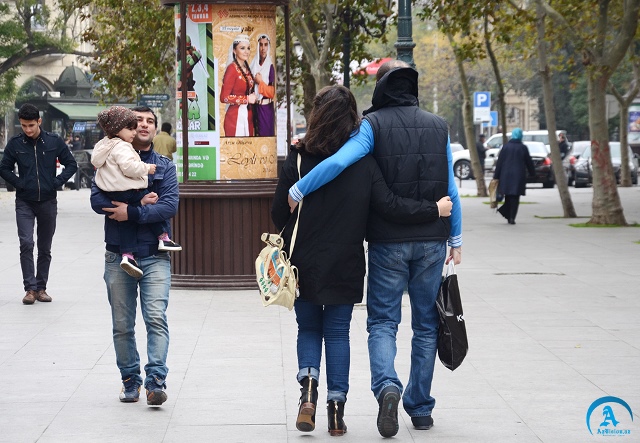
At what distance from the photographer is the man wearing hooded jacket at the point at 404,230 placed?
5855 mm

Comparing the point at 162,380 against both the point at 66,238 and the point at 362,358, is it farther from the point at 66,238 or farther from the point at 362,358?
the point at 66,238

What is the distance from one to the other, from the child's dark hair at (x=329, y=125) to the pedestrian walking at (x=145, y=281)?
1.15m

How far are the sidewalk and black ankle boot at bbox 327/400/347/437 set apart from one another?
0.05 m

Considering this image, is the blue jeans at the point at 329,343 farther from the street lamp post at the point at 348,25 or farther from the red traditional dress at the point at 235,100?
the street lamp post at the point at 348,25

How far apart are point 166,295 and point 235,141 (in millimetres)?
5368

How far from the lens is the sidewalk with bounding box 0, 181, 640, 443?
6.07 metres

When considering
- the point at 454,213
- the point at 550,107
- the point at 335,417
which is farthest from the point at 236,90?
the point at 550,107

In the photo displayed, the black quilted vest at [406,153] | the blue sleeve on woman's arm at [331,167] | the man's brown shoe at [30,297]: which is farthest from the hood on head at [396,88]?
the man's brown shoe at [30,297]

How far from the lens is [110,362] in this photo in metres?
7.92

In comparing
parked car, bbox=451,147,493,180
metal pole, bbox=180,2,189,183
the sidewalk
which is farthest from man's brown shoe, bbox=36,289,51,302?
parked car, bbox=451,147,493,180

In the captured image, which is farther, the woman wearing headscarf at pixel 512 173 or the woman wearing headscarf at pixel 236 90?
the woman wearing headscarf at pixel 512 173

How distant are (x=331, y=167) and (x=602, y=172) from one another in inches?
611

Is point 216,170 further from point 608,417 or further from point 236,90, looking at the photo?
point 608,417

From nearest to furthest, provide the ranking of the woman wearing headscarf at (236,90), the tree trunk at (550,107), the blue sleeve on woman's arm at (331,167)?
the blue sleeve on woman's arm at (331,167) → the woman wearing headscarf at (236,90) → the tree trunk at (550,107)
